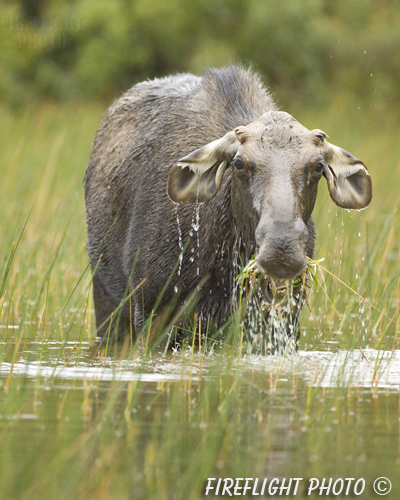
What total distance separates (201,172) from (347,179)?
914 mm

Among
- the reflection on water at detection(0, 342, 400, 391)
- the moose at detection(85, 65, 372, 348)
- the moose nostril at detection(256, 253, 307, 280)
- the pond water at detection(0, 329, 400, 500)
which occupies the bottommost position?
the pond water at detection(0, 329, 400, 500)

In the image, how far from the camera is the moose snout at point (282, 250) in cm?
509

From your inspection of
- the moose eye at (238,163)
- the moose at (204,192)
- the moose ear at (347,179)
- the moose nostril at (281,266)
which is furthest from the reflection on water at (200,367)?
the moose eye at (238,163)

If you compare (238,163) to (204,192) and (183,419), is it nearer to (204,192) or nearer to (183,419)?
(204,192)

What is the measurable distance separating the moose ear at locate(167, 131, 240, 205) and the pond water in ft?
3.22

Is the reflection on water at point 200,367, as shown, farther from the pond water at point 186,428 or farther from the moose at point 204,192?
the moose at point 204,192

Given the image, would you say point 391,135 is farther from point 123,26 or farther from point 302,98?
point 123,26

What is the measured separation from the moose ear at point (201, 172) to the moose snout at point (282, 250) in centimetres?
86

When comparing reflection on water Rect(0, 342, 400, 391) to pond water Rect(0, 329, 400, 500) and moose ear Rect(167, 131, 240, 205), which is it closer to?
pond water Rect(0, 329, 400, 500)

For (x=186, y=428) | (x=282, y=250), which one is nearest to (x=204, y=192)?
(x=282, y=250)

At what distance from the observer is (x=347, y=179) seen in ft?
19.9

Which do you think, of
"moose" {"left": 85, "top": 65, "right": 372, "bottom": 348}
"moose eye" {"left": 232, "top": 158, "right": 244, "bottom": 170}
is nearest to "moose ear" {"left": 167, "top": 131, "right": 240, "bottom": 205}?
"moose" {"left": 85, "top": 65, "right": 372, "bottom": 348}

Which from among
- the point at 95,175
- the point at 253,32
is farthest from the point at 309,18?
the point at 95,175

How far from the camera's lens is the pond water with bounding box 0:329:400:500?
3654 millimetres
